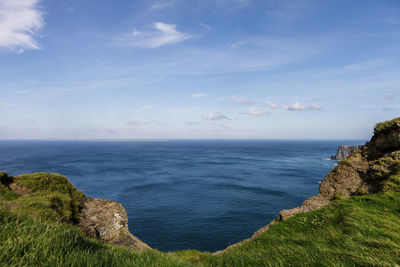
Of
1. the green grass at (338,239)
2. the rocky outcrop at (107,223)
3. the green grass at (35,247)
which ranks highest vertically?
the green grass at (35,247)

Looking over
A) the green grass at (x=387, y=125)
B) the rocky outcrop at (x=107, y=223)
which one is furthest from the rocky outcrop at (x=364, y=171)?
the rocky outcrop at (x=107, y=223)

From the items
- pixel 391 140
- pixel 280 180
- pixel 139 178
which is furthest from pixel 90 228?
pixel 280 180

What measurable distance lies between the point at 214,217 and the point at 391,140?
36.3 meters

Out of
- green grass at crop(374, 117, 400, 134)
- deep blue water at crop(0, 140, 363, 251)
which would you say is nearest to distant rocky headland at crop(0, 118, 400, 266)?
green grass at crop(374, 117, 400, 134)

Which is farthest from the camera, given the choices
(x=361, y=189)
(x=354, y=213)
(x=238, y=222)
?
(x=238, y=222)

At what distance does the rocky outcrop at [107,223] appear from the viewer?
1528 centimetres

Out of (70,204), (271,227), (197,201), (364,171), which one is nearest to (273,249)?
(271,227)

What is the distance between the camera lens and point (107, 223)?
16281 millimetres

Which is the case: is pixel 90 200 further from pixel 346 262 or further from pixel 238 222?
pixel 238 222

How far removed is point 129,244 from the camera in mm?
15211

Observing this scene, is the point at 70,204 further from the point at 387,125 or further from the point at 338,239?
the point at 387,125

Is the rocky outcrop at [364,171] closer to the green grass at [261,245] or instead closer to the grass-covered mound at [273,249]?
the grass-covered mound at [273,249]

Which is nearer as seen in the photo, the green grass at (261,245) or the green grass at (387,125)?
the green grass at (261,245)

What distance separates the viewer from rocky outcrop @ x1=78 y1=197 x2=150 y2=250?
15.3 m
